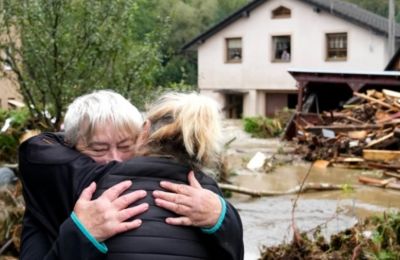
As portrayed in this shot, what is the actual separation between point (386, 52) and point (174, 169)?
32.8 metres

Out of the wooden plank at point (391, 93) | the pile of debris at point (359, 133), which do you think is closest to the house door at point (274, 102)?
the pile of debris at point (359, 133)

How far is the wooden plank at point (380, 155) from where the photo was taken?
49.3ft

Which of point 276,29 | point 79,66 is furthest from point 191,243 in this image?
point 276,29

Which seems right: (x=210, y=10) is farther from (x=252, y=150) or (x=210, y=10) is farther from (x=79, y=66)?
(x=79, y=66)

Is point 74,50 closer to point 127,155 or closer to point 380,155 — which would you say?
point 127,155

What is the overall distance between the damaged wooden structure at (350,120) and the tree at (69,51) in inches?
282

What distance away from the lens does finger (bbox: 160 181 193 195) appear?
7.30 feet

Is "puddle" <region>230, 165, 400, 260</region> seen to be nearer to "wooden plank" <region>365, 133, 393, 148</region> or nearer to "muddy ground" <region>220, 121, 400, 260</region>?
"muddy ground" <region>220, 121, 400, 260</region>

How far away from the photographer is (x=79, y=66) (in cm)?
895

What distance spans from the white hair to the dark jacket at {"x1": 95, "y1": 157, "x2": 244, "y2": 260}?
1.10 feet

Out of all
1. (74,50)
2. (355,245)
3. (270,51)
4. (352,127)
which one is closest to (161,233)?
(355,245)

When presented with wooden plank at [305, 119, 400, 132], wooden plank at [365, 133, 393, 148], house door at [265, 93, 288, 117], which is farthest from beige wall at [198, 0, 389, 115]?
wooden plank at [365, 133, 393, 148]

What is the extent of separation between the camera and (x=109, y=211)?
2.17 m

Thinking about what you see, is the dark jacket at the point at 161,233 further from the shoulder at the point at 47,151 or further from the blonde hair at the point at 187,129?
the shoulder at the point at 47,151
